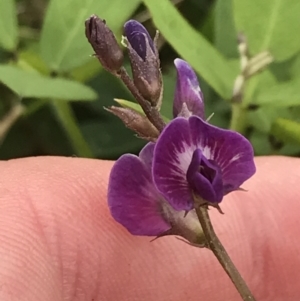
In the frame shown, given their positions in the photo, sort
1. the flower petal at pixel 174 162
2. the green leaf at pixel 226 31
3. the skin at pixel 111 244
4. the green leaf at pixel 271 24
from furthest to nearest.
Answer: the green leaf at pixel 226 31 → the green leaf at pixel 271 24 → the skin at pixel 111 244 → the flower petal at pixel 174 162

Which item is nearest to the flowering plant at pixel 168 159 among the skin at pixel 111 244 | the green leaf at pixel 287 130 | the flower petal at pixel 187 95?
the flower petal at pixel 187 95

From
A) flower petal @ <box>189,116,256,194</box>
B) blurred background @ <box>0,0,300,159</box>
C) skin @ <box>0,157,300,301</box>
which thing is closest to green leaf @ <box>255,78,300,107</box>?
blurred background @ <box>0,0,300,159</box>

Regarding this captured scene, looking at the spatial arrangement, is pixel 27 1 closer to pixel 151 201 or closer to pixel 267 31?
pixel 267 31

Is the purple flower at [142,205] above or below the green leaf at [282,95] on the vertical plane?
below

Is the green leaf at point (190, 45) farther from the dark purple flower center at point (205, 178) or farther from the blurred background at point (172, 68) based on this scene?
the dark purple flower center at point (205, 178)

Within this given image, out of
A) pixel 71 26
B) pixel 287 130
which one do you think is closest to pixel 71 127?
pixel 71 26

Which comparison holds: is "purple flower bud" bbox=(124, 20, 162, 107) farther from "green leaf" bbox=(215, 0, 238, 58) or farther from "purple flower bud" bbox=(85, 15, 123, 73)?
"green leaf" bbox=(215, 0, 238, 58)
